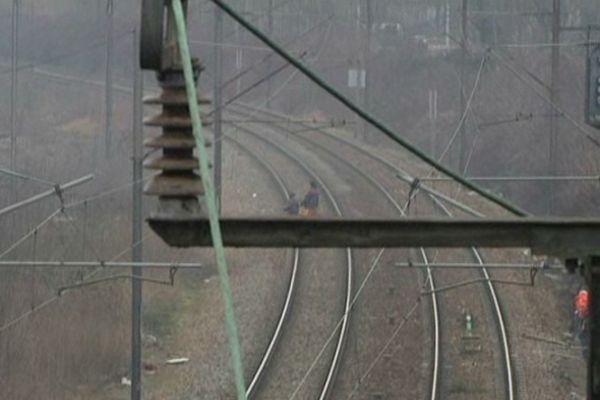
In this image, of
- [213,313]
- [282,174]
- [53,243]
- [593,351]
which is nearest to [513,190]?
[282,174]

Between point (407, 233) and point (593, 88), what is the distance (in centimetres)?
941

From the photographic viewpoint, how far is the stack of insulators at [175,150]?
4.11 m

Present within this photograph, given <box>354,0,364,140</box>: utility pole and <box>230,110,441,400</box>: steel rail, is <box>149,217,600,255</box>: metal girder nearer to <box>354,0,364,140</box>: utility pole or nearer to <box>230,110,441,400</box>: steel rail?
<box>230,110,441,400</box>: steel rail

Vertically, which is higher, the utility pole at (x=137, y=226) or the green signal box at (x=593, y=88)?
the green signal box at (x=593, y=88)

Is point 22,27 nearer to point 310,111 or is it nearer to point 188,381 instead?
point 310,111

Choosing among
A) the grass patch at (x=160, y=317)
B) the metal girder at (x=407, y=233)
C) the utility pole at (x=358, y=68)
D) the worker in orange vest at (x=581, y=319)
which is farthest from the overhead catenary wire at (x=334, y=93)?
the utility pole at (x=358, y=68)

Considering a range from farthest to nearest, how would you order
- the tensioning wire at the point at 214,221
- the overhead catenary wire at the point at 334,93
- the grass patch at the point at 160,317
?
the grass patch at the point at 160,317 → the overhead catenary wire at the point at 334,93 → the tensioning wire at the point at 214,221

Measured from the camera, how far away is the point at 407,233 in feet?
13.9

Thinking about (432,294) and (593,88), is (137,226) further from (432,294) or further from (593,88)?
(432,294)

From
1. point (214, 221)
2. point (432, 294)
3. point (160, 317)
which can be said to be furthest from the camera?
point (432, 294)

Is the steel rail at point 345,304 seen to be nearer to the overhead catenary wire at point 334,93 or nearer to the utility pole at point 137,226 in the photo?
the utility pole at point 137,226

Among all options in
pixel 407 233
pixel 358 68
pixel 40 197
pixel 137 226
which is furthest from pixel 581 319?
pixel 358 68

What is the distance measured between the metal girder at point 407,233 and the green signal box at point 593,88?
28.1 feet

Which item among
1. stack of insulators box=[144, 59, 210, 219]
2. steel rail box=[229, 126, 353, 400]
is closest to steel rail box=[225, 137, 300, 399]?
steel rail box=[229, 126, 353, 400]
